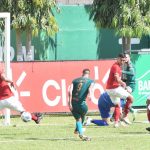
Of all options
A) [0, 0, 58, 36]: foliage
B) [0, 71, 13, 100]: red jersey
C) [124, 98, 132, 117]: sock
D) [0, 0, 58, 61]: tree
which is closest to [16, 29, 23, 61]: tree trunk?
[0, 0, 58, 61]: tree

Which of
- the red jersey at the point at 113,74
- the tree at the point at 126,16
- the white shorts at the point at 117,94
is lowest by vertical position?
the white shorts at the point at 117,94

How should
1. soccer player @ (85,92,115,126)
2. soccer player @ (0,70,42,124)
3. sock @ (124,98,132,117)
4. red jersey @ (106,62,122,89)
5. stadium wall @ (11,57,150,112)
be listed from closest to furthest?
soccer player @ (0,70,42,124) → red jersey @ (106,62,122,89) → soccer player @ (85,92,115,126) → sock @ (124,98,132,117) → stadium wall @ (11,57,150,112)

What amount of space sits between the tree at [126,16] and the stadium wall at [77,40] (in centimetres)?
456

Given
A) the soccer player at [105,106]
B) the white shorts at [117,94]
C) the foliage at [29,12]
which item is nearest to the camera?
the white shorts at [117,94]

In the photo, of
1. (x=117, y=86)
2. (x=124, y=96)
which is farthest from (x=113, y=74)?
(x=124, y=96)

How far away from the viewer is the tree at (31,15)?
30.1 m

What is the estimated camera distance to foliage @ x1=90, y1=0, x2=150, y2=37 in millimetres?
30391

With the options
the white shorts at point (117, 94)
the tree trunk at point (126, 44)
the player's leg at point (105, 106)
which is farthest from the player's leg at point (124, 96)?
the tree trunk at point (126, 44)

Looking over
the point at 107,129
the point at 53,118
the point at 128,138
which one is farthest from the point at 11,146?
the point at 53,118

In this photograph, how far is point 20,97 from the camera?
967 inches

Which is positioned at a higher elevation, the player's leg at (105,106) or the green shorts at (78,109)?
the green shorts at (78,109)

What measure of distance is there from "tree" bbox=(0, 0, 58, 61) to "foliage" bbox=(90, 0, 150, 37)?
2.05 meters

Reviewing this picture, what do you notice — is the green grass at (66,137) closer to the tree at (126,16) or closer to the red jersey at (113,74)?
the red jersey at (113,74)

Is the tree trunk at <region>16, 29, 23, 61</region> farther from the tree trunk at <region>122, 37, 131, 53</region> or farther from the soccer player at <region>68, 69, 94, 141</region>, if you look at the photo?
the soccer player at <region>68, 69, 94, 141</region>
